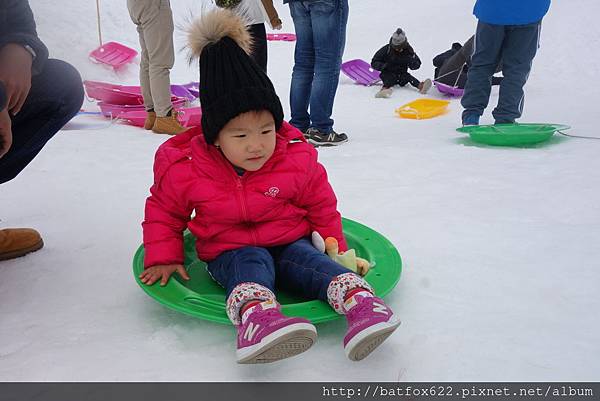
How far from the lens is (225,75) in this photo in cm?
122

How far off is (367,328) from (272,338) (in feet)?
0.58

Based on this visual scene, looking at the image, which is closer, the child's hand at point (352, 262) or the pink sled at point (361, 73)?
the child's hand at point (352, 262)

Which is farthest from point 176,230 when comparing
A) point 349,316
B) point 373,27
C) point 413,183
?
point 373,27

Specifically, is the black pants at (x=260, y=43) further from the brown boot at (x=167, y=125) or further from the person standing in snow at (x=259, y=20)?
the brown boot at (x=167, y=125)

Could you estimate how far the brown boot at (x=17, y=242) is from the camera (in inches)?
56.7

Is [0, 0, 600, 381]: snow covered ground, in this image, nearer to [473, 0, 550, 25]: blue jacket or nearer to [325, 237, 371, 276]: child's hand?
[325, 237, 371, 276]: child's hand

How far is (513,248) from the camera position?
1.51 metres

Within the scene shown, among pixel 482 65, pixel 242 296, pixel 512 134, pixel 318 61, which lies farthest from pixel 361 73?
pixel 242 296

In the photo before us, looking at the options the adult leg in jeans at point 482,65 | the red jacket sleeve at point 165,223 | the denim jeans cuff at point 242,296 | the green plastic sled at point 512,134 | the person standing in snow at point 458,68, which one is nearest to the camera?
→ the denim jeans cuff at point 242,296

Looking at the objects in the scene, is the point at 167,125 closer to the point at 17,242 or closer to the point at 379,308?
the point at 17,242

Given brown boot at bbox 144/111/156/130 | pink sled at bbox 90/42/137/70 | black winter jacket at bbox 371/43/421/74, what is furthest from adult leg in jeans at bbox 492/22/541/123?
pink sled at bbox 90/42/137/70

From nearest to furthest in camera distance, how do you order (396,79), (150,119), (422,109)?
1. (150,119)
2. (422,109)
3. (396,79)

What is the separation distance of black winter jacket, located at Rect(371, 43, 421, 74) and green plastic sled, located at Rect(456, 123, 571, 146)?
2217 mm

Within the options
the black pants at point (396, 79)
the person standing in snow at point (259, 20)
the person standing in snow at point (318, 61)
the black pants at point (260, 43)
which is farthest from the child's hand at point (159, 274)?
the black pants at point (396, 79)
